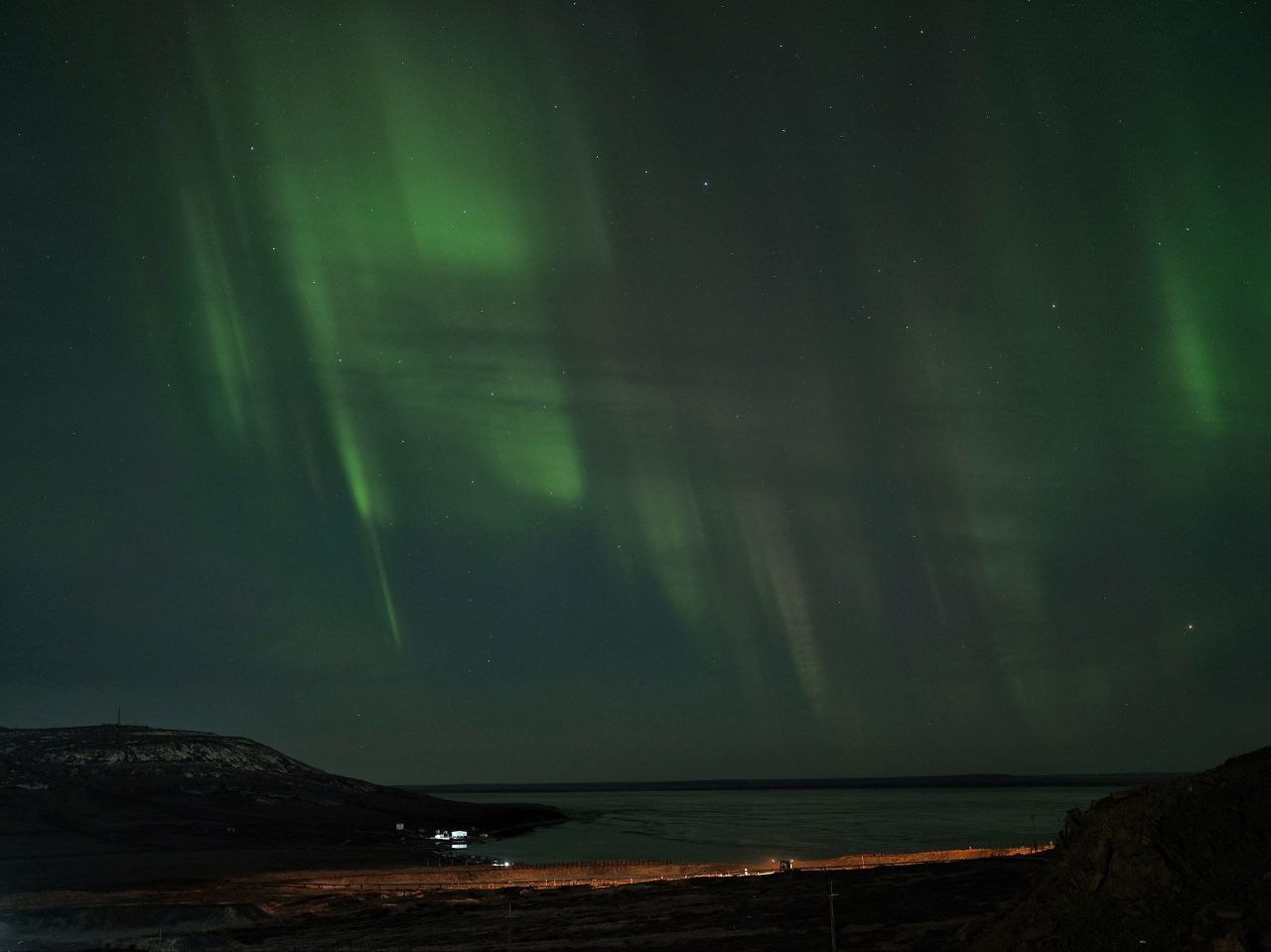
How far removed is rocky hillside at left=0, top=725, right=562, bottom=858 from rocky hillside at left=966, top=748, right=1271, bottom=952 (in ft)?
252

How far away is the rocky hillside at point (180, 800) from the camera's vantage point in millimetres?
83562

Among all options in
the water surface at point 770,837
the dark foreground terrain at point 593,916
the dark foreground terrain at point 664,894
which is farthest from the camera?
the water surface at point 770,837

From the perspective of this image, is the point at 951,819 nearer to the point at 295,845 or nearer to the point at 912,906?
the point at 295,845

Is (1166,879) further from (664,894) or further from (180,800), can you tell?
(180,800)

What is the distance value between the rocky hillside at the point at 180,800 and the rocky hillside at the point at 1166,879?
252ft

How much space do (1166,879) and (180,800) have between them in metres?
108

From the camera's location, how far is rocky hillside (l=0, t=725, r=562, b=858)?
83.6m

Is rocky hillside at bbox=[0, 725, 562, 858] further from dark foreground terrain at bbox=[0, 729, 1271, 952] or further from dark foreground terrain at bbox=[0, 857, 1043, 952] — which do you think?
dark foreground terrain at bbox=[0, 857, 1043, 952]

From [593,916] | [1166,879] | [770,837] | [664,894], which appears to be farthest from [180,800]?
[1166,879]

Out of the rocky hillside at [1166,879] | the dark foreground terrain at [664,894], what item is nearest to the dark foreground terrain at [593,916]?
the dark foreground terrain at [664,894]

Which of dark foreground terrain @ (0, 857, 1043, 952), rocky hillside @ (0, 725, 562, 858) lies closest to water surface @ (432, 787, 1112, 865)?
rocky hillside @ (0, 725, 562, 858)

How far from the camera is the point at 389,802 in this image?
416 feet

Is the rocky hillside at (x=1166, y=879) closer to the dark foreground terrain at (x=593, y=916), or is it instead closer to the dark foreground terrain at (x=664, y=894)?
the dark foreground terrain at (x=664, y=894)

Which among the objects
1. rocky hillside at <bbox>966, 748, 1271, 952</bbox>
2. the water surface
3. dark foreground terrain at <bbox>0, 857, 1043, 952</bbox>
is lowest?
the water surface
